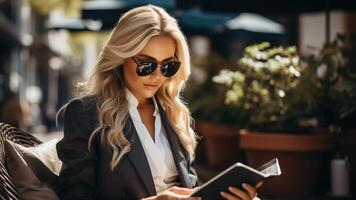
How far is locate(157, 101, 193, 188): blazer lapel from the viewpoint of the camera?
9.05ft

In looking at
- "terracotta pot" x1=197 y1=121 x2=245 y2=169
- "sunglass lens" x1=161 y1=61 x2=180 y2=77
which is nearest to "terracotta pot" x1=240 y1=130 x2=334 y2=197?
"terracotta pot" x1=197 y1=121 x2=245 y2=169

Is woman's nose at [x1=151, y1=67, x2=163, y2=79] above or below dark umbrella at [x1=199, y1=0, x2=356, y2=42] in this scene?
below

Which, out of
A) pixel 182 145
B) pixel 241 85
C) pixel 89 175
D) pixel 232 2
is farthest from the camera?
pixel 232 2

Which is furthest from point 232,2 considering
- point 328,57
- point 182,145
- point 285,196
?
point 182,145

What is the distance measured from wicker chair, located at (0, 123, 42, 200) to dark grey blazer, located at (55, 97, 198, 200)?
18 cm

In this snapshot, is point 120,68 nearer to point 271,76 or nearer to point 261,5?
point 271,76

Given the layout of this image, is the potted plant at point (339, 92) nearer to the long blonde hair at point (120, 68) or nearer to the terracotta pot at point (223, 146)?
the terracotta pot at point (223, 146)

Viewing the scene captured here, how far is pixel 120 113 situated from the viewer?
8.77 ft

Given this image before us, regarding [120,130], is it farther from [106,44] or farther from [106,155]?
[106,44]

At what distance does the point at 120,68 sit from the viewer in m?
2.80

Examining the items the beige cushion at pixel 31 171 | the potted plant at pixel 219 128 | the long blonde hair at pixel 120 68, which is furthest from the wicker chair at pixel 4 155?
the potted plant at pixel 219 128

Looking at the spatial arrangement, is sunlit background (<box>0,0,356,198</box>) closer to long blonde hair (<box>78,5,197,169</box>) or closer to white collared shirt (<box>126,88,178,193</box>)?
long blonde hair (<box>78,5,197,169</box>)

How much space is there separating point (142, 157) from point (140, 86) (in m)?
0.30

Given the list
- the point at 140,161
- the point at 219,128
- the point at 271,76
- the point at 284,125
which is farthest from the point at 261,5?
the point at 140,161
